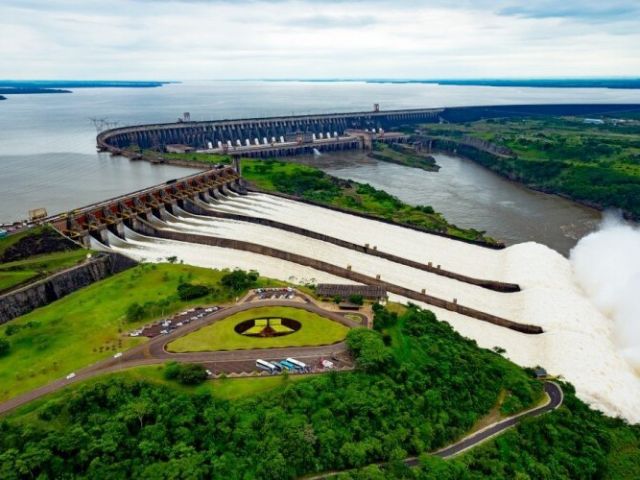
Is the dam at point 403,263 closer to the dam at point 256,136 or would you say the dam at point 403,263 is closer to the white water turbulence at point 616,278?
the white water turbulence at point 616,278

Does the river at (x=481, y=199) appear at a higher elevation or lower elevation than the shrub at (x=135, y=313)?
lower

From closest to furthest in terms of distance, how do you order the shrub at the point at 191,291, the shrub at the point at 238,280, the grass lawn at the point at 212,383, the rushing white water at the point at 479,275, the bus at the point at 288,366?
the grass lawn at the point at 212,383, the bus at the point at 288,366, the rushing white water at the point at 479,275, the shrub at the point at 191,291, the shrub at the point at 238,280

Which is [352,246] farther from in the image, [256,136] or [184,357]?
[256,136]

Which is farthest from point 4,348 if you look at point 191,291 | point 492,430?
point 492,430

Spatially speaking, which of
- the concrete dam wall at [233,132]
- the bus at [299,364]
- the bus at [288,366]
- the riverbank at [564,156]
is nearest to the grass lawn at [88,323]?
the bus at [288,366]

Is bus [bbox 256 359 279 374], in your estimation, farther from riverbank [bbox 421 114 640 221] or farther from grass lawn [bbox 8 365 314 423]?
riverbank [bbox 421 114 640 221]
